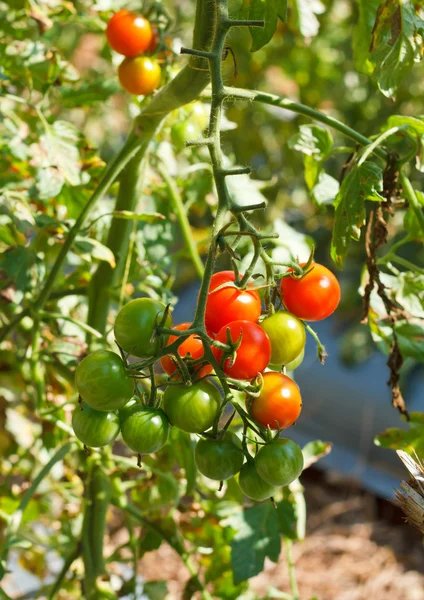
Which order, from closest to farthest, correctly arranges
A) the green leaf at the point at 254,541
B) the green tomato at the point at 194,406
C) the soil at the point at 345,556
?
the green tomato at the point at 194,406
the green leaf at the point at 254,541
the soil at the point at 345,556

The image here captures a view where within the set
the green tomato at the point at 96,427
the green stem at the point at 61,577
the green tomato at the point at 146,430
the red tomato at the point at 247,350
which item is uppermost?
the red tomato at the point at 247,350

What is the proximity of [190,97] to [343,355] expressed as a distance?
2041 millimetres

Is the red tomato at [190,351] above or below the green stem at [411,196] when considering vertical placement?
below

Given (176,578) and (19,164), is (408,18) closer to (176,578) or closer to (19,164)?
(19,164)

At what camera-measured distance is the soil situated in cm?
188

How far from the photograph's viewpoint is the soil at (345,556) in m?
1.88

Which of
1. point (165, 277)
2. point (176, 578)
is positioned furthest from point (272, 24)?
point (176, 578)

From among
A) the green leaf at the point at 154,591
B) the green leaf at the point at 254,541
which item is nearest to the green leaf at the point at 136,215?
the green leaf at the point at 254,541

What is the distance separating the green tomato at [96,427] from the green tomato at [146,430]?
19 millimetres

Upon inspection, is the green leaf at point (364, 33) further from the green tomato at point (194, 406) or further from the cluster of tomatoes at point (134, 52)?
the green tomato at point (194, 406)

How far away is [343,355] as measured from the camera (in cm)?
262

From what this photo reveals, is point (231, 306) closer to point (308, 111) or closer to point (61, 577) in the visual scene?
point (308, 111)

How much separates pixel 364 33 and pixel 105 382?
51cm

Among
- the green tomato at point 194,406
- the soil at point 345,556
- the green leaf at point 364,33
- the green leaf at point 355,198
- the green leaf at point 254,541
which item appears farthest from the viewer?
the soil at point 345,556
